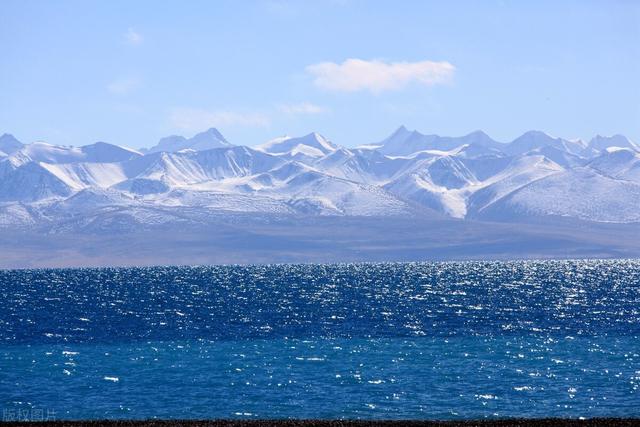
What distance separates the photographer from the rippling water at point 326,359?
63594 mm

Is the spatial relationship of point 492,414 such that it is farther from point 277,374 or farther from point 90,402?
point 90,402

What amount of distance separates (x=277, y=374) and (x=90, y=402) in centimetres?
1655

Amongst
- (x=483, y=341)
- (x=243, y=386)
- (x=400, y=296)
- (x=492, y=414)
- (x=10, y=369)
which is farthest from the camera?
(x=400, y=296)

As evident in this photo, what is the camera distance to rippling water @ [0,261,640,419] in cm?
6359

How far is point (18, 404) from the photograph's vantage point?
2562 inches

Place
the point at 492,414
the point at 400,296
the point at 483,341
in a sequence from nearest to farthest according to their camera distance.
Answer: the point at 492,414 < the point at 483,341 < the point at 400,296

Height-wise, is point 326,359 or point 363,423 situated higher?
point 363,423

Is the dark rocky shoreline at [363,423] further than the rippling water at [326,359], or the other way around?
the rippling water at [326,359]

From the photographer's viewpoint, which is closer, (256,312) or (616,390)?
(616,390)

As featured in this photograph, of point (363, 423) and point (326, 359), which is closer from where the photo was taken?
point (363, 423)

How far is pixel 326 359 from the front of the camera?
83.8 m

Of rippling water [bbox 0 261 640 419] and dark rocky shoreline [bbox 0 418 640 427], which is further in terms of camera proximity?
rippling water [bbox 0 261 640 419]

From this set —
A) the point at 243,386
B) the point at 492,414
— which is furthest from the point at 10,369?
the point at 492,414

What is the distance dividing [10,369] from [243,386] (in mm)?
23881
